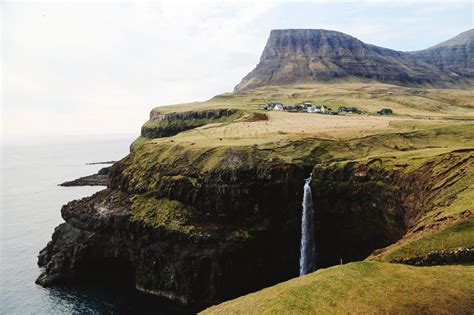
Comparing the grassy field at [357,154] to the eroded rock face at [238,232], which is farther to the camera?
the eroded rock face at [238,232]

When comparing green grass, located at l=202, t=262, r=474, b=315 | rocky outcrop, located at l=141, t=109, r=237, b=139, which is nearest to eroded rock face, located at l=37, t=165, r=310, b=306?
green grass, located at l=202, t=262, r=474, b=315

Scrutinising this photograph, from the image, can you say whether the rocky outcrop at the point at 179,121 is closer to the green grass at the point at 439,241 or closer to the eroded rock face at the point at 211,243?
the eroded rock face at the point at 211,243

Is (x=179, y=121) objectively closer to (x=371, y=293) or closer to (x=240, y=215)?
(x=240, y=215)

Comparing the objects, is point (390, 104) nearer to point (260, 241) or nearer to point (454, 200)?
point (260, 241)

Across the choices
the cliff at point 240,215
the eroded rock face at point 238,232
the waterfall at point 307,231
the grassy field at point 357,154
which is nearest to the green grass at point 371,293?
the grassy field at point 357,154

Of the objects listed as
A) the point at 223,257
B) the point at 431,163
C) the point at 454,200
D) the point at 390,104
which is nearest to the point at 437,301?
the point at 454,200
